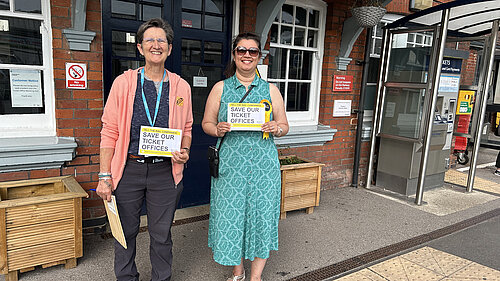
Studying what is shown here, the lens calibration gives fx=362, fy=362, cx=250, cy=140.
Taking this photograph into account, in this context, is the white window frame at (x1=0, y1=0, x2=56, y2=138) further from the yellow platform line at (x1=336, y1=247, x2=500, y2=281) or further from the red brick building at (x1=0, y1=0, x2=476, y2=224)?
the yellow platform line at (x1=336, y1=247, x2=500, y2=281)

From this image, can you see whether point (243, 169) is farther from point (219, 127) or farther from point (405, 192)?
point (405, 192)

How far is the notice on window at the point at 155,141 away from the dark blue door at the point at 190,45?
1.64m

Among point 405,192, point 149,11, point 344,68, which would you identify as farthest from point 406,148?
point 149,11

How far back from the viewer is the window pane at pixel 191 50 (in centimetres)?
417

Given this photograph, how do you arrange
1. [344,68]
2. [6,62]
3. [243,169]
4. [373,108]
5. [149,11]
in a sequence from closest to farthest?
1. [243,169]
2. [6,62]
3. [149,11]
4. [344,68]
5. [373,108]

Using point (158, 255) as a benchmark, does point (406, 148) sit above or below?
above

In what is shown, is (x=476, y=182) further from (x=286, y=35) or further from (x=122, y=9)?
(x=122, y=9)

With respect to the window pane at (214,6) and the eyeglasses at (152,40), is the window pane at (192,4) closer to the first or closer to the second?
the window pane at (214,6)

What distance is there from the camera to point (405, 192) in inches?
221

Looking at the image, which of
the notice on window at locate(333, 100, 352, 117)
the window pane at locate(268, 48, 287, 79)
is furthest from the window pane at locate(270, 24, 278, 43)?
the notice on window at locate(333, 100, 352, 117)

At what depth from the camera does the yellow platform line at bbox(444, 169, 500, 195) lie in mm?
6345

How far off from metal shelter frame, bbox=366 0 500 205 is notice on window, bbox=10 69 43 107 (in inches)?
181

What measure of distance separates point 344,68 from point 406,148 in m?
1.55

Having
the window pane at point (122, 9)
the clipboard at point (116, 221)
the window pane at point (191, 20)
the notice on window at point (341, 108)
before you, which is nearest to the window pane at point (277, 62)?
the notice on window at point (341, 108)
